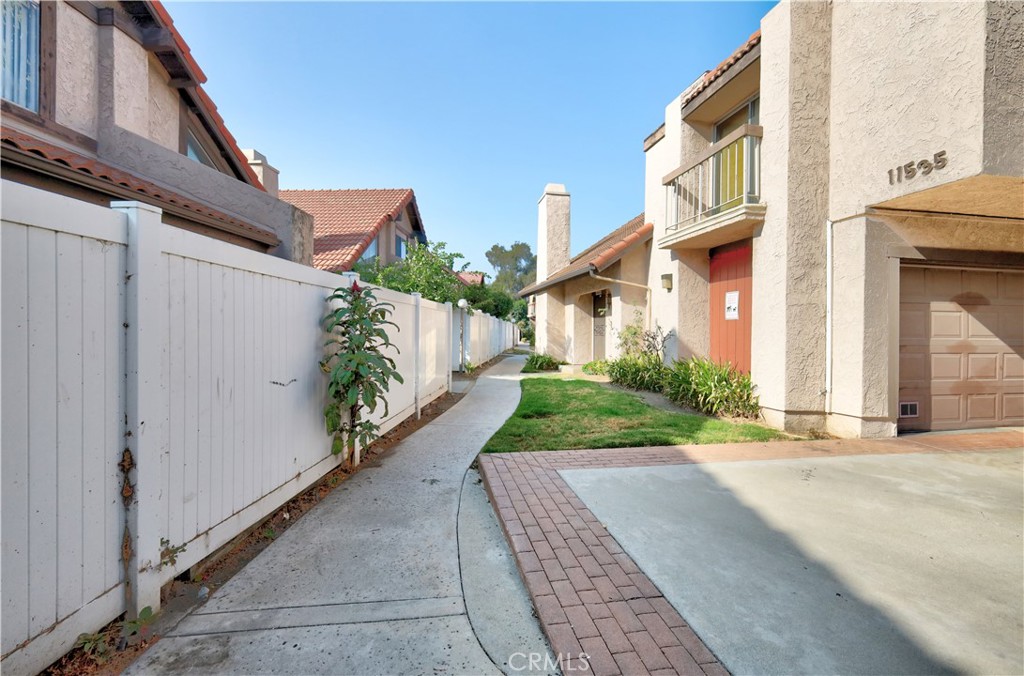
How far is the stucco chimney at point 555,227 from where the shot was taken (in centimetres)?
1582

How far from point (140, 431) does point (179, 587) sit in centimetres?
103

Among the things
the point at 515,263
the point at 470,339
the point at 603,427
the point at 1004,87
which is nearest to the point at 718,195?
the point at 1004,87

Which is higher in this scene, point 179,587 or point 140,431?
point 140,431

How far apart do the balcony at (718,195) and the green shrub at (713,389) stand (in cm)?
228

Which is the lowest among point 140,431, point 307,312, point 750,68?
point 140,431

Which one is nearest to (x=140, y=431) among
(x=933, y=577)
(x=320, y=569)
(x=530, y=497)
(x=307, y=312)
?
(x=320, y=569)

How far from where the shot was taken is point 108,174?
4.64 m

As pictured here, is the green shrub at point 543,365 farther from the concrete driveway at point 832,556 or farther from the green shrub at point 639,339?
the concrete driveway at point 832,556

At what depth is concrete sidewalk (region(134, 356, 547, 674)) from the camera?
2.02 metres

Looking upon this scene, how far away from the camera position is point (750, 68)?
291 inches

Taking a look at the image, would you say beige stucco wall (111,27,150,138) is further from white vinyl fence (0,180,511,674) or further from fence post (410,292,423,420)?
white vinyl fence (0,180,511,674)

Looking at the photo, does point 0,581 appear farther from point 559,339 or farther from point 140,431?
point 559,339

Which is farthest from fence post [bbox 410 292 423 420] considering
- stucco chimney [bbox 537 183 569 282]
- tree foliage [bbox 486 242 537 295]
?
tree foliage [bbox 486 242 537 295]

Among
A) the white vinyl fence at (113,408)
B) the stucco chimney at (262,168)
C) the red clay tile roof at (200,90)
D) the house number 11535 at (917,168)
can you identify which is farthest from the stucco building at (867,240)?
the stucco chimney at (262,168)
